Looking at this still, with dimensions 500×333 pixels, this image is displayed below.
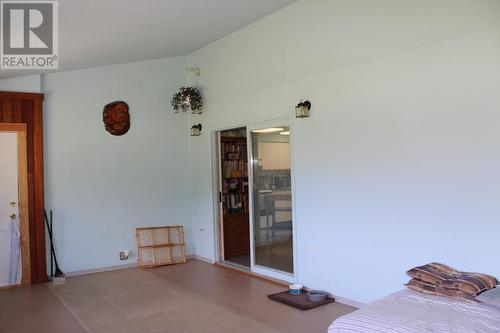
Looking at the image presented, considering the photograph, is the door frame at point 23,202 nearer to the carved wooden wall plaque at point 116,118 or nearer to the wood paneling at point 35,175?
the wood paneling at point 35,175

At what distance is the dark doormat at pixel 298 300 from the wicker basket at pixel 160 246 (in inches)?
102

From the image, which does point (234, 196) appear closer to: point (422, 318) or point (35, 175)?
point (35, 175)

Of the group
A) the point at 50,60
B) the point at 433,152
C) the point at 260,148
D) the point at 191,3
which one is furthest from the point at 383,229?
the point at 50,60

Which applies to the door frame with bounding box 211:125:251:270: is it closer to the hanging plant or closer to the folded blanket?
the hanging plant

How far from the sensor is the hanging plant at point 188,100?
6.90m

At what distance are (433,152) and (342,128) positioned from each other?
1082 mm

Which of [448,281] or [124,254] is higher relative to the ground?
[448,281]

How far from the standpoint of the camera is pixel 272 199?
5.73 m

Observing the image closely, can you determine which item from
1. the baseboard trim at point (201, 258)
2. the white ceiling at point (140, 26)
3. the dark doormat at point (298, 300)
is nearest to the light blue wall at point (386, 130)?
the dark doormat at point (298, 300)

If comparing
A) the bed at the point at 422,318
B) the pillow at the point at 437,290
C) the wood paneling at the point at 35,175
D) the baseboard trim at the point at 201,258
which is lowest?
the baseboard trim at the point at 201,258

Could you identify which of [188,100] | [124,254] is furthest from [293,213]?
[124,254]

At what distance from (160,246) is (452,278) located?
4.68 meters

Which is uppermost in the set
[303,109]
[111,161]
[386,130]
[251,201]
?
[303,109]

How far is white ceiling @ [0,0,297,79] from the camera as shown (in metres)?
4.00
